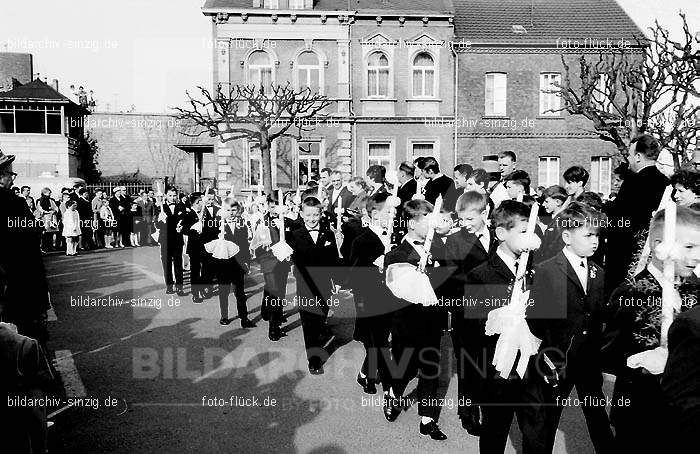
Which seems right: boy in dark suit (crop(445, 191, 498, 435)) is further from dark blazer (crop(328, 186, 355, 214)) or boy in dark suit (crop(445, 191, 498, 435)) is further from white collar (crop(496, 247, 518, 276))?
dark blazer (crop(328, 186, 355, 214))

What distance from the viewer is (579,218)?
4227mm

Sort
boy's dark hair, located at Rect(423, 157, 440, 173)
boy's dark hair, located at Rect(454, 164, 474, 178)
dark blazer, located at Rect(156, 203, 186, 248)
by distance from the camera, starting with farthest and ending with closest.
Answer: dark blazer, located at Rect(156, 203, 186, 248), boy's dark hair, located at Rect(423, 157, 440, 173), boy's dark hair, located at Rect(454, 164, 474, 178)

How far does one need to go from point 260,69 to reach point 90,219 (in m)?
11.5

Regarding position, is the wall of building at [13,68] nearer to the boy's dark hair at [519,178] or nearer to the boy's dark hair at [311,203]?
the boy's dark hair at [311,203]

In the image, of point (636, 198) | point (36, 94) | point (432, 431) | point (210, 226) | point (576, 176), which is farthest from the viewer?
point (36, 94)

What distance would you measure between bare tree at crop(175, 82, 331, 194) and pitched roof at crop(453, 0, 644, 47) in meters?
8.25

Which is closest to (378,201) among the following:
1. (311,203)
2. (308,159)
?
(311,203)

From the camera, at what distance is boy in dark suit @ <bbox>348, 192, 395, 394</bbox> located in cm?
626

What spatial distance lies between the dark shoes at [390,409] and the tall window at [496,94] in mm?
25765

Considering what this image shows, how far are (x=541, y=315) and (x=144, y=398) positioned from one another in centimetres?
406

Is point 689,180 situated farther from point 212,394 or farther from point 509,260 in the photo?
point 212,394

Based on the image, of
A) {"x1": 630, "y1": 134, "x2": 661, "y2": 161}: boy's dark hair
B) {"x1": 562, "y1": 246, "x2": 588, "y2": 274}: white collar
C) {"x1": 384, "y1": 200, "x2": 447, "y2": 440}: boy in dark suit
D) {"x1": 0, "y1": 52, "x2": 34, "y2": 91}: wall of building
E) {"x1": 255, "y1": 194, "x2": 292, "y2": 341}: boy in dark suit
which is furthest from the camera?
{"x1": 0, "y1": 52, "x2": 34, "y2": 91}: wall of building

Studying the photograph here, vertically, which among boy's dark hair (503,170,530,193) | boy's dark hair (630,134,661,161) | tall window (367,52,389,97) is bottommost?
boy's dark hair (503,170,530,193)

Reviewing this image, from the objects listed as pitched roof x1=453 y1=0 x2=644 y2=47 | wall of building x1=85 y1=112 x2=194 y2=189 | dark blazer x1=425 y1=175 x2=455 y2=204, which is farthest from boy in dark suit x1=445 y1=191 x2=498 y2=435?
wall of building x1=85 y1=112 x2=194 y2=189
